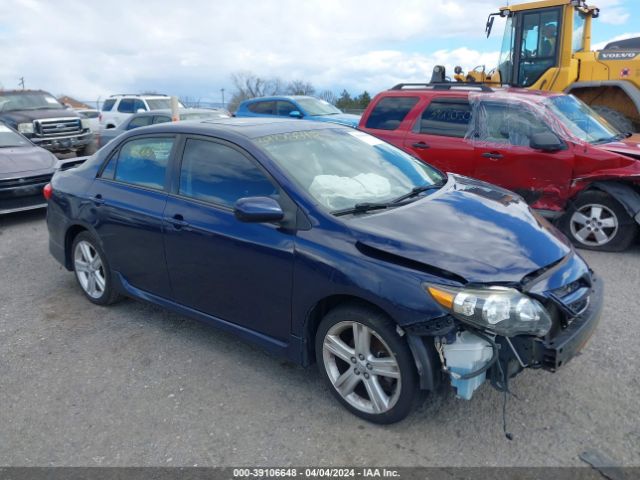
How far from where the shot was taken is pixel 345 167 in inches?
146

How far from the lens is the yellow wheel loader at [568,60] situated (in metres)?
9.27

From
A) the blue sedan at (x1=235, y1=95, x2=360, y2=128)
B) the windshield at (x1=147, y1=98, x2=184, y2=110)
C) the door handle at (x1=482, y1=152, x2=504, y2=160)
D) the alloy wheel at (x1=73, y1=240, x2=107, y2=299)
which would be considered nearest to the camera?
Result: the alloy wheel at (x1=73, y1=240, x2=107, y2=299)

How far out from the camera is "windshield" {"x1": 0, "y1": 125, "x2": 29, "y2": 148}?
886 cm

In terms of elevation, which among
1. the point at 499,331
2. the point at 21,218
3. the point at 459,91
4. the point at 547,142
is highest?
the point at 459,91

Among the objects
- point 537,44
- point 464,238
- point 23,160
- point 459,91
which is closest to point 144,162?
point 464,238

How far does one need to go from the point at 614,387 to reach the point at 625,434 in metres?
0.48

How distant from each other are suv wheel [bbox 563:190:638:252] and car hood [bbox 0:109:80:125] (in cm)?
1258

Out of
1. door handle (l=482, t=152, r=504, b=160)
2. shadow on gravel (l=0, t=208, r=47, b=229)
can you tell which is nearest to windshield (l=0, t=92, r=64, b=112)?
shadow on gravel (l=0, t=208, r=47, b=229)

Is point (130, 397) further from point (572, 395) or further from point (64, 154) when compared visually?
point (64, 154)

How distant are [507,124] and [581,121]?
0.94 m

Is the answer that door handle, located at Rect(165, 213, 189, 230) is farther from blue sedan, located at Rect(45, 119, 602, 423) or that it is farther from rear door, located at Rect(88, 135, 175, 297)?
rear door, located at Rect(88, 135, 175, 297)

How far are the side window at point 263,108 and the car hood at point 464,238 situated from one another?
1060cm

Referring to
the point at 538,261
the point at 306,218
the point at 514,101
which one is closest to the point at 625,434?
the point at 538,261

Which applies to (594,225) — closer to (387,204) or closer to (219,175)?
(387,204)
